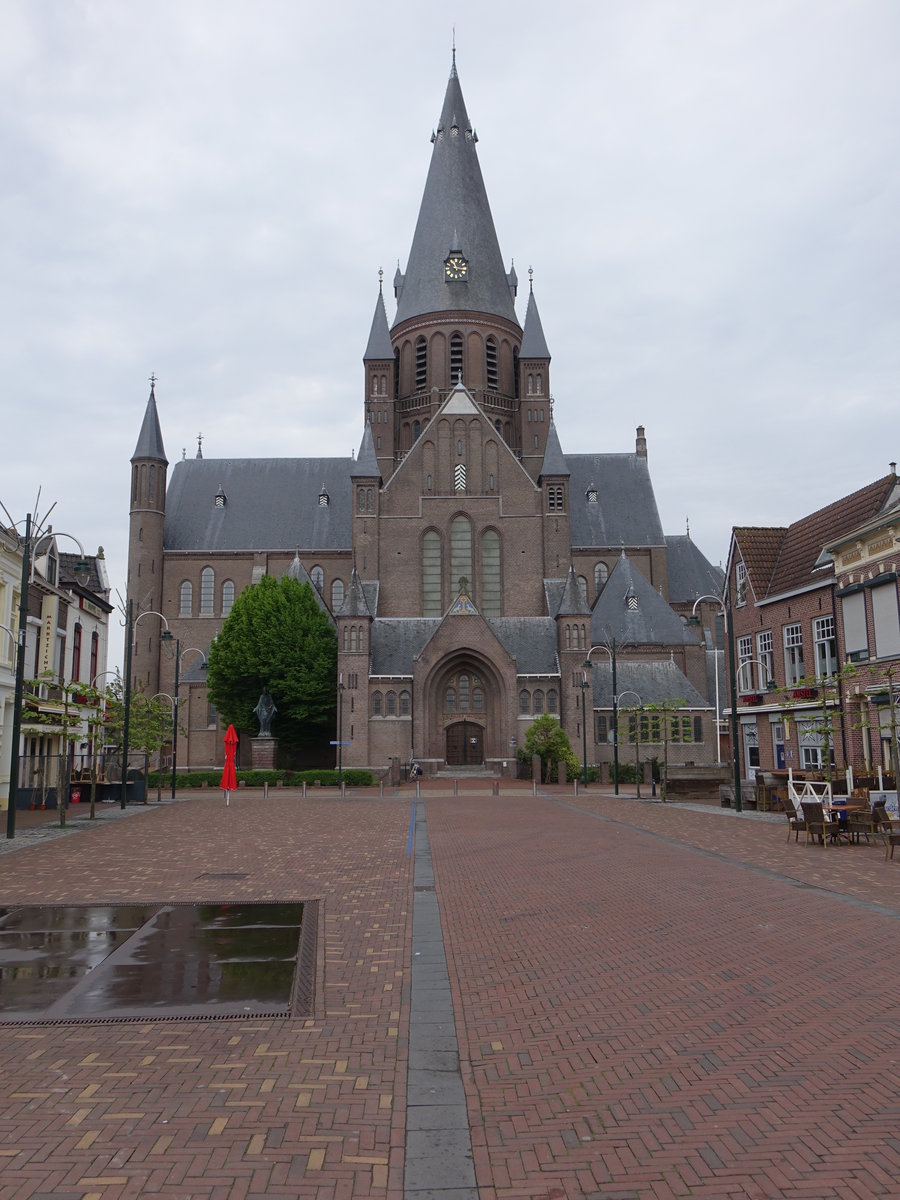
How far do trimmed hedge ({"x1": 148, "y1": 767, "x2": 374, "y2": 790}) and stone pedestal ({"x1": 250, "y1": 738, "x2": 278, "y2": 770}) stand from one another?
9.39 ft

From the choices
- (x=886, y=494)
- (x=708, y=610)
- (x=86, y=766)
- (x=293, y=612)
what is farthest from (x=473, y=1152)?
(x=708, y=610)

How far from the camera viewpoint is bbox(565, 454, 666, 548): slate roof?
63.9 metres

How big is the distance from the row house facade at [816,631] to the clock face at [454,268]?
3327 centimetres

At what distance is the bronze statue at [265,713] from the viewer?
166 ft

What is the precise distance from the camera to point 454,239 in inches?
2472

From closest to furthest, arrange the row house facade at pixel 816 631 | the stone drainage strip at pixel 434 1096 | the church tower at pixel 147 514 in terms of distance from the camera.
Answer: the stone drainage strip at pixel 434 1096, the row house facade at pixel 816 631, the church tower at pixel 147 514

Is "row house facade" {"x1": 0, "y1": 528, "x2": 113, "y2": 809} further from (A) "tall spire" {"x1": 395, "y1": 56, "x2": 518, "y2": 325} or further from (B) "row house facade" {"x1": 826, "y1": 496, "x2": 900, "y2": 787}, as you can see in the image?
(A) "tall spire" {"x1": 395, "y1": 56, "x2": 518, "y2": 325}

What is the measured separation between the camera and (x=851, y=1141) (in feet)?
15.8

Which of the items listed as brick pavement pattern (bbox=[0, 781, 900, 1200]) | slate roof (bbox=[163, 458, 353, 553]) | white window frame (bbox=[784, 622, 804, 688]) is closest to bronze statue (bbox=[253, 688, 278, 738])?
slate roof (bbox=[163, 458, 353, 553])

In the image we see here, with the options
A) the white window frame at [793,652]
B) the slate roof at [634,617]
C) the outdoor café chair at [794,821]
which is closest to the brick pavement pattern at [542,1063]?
the outdoor café chair at [794,821]

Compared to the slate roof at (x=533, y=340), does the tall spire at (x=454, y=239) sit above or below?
above

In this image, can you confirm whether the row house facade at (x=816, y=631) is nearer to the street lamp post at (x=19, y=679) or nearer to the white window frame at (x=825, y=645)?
the white window frame at (x=825, y=645)

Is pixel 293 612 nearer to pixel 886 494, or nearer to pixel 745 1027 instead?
pixel 886 494

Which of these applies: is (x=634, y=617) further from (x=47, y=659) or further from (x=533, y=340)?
(x=47, y=659)
